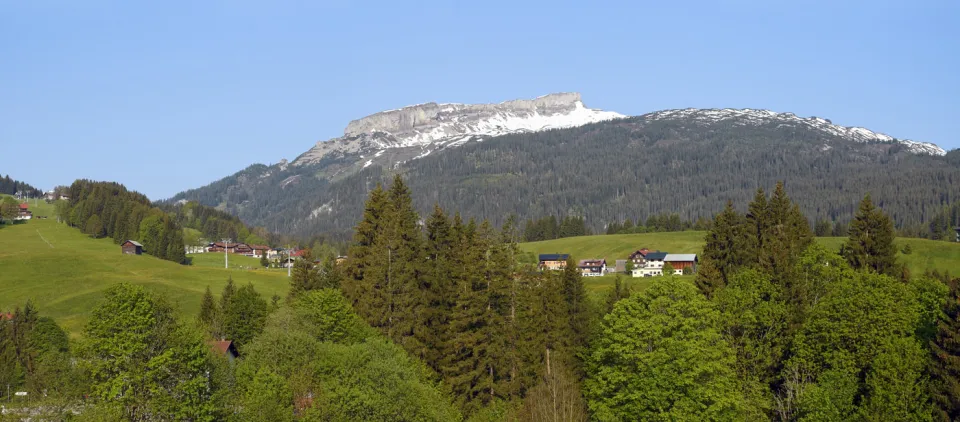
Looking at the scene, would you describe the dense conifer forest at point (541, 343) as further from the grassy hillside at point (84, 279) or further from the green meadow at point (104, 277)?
the green meadow at point (104, 277)

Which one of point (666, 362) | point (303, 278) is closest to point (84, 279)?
point (303, 278)

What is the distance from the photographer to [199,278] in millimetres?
174000

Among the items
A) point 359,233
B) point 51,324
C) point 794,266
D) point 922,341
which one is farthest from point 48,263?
point 922,341

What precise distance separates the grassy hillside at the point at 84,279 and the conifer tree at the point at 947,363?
341 ft

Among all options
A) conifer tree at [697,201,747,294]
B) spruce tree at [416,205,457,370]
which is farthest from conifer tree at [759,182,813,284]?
spruce tree at [416,205,457,370]

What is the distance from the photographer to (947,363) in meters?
52.4

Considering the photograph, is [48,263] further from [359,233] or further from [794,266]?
[794,266]

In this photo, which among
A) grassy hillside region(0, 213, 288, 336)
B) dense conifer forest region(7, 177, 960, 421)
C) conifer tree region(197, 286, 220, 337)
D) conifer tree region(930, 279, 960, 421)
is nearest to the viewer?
conifer tree region(930, 279, 960, 421)

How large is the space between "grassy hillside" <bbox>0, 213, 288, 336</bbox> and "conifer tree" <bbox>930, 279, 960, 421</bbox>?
10392cm

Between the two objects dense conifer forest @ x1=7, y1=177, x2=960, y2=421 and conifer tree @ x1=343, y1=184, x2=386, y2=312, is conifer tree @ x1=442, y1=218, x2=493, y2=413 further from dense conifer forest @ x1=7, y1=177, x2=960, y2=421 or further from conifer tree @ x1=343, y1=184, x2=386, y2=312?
conifer tree @ x1=343, y1=184, x2=386, y2=312

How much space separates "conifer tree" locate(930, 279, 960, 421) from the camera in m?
51.8

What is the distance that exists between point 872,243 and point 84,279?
131910 mm

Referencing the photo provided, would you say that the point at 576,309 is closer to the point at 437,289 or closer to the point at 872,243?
the point at 437,289

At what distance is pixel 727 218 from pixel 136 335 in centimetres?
4996
